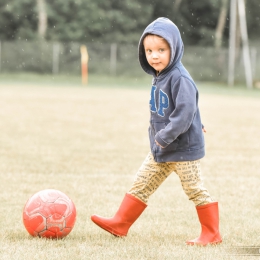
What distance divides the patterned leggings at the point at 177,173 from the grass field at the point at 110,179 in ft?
1.09

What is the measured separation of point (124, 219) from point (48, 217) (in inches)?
22.3

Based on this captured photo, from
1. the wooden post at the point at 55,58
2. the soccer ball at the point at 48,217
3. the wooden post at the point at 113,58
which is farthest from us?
the wooden post at the point at 113,58

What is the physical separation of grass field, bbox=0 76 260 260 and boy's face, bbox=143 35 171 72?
1.24 metres

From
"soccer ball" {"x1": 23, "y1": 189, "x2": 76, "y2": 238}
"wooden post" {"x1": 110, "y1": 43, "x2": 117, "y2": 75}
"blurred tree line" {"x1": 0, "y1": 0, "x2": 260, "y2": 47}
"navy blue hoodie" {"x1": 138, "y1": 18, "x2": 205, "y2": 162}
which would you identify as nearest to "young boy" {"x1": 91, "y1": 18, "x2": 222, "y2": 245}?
"navy blue hoodie" {"x1": 138, "y1": 18, "x2": 205, "y2": 162}

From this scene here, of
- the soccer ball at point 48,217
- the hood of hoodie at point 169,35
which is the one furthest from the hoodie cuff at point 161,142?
the soccer ball at point 48,217

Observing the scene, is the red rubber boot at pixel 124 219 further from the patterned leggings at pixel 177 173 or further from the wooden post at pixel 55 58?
the wooden post at pixel 55 58

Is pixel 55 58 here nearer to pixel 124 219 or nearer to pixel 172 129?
pixel 124 219

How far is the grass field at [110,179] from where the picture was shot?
417 cm

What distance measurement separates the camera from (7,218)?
4934 millimetres

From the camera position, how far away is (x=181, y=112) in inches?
160

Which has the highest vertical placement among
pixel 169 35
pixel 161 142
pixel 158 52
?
pixel 169 35

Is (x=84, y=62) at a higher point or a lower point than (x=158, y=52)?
lower

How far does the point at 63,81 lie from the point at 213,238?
24877 mm

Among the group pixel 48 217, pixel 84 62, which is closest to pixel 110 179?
pixel 48 217
